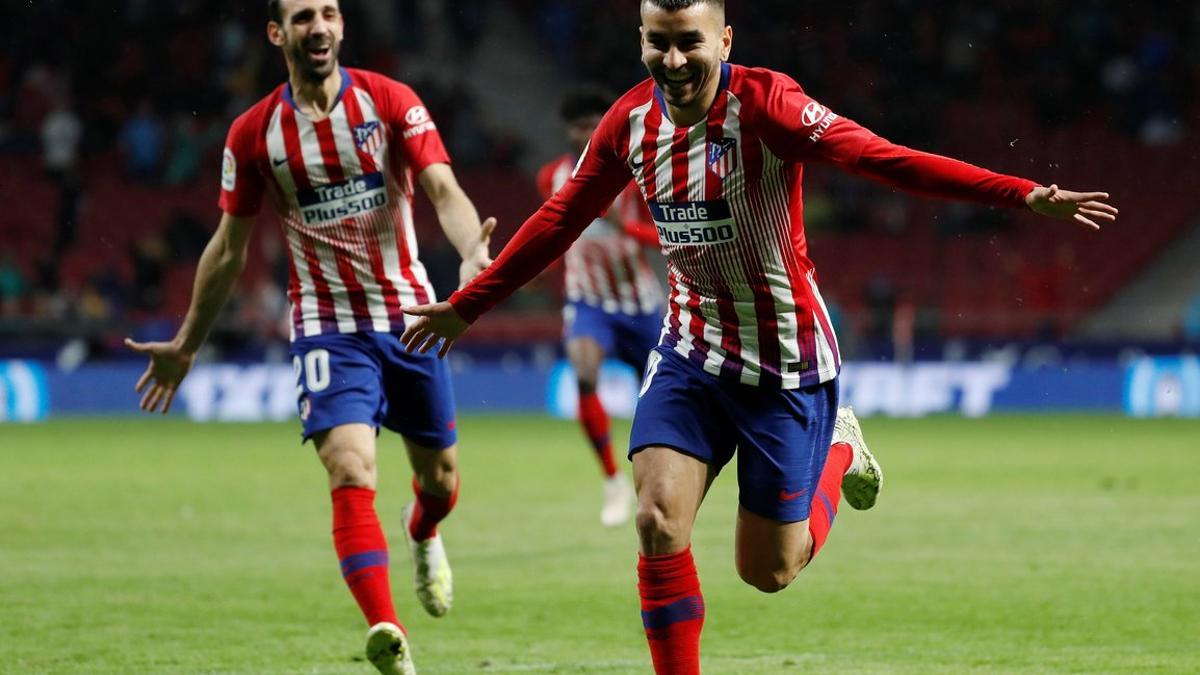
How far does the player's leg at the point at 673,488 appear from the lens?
194 inches

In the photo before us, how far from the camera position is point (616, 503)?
1070 cm

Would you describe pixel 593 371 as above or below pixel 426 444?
below

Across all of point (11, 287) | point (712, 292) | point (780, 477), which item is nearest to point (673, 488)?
point (780, 477)

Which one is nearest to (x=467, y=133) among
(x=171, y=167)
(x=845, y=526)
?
(x=171, y=167)

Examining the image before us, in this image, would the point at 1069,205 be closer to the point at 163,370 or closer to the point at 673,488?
the point at 673,488

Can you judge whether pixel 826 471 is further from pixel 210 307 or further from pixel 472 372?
pixel 472 372

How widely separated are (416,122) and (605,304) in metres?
4.51

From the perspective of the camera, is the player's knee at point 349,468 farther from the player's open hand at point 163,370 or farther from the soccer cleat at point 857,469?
the soccer cleat at point 857,469

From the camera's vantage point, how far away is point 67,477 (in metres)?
13.6

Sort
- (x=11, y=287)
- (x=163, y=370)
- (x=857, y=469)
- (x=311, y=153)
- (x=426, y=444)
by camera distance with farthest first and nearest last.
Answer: (x=11, y=287), (x=426, y=444), (x=163, y=370), (x=311, y=153), (x=857, y=469)

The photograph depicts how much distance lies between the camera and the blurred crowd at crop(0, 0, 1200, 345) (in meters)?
23.8

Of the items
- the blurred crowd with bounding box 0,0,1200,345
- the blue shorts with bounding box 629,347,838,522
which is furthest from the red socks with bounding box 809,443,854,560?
Answer: the blurred crowd with bounding box 0,0,1200,345

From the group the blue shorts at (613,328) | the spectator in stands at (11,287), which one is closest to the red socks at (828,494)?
the blue shorts at (613,328)

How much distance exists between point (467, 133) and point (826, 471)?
20.2m
